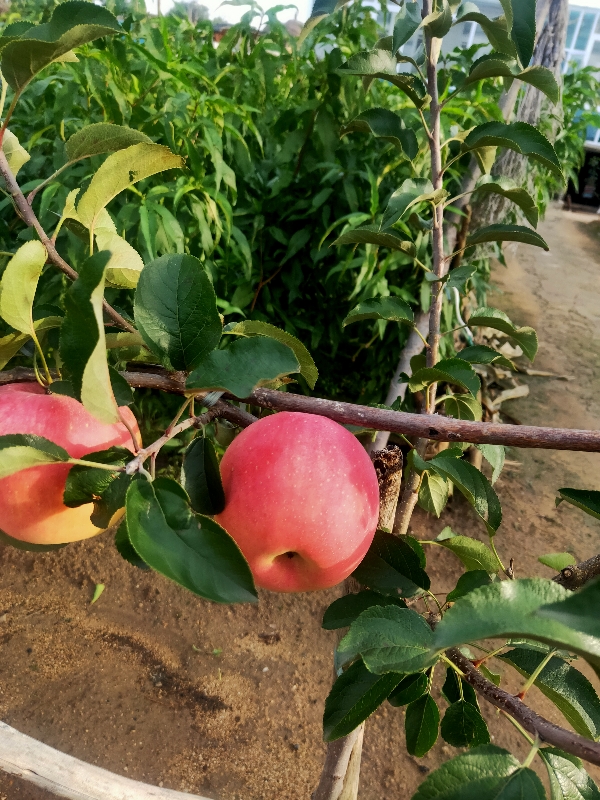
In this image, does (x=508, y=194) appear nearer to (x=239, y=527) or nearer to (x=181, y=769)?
(x=239, y=527)

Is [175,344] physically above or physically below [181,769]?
above

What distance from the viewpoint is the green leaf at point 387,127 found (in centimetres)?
77

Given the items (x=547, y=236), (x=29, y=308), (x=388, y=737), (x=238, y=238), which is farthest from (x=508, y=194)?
(x=547, y=236)

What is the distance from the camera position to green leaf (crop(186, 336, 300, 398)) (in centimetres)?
35

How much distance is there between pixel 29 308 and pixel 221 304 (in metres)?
0.97

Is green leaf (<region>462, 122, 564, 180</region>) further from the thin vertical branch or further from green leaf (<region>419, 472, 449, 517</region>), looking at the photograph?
green leaf (<region>419, 472, 449, 517</region>)

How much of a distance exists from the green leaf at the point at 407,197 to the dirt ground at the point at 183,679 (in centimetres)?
118

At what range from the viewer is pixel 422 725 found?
1.79ft

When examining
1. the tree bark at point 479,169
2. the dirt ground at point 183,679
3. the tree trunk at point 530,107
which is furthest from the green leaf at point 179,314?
the tree trunk at point 530,107

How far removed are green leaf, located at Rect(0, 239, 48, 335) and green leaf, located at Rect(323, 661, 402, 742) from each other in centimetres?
37

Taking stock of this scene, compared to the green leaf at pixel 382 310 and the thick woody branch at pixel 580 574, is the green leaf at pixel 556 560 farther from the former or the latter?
the green leaf at pixel 382 310

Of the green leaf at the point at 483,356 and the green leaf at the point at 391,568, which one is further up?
the green leaf at the point at 483,356

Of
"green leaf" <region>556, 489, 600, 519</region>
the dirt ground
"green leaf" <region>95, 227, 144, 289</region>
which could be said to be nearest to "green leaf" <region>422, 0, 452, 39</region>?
"green leaf" <region>95, 227, 144, 289</region>

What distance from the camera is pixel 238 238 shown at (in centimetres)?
135
